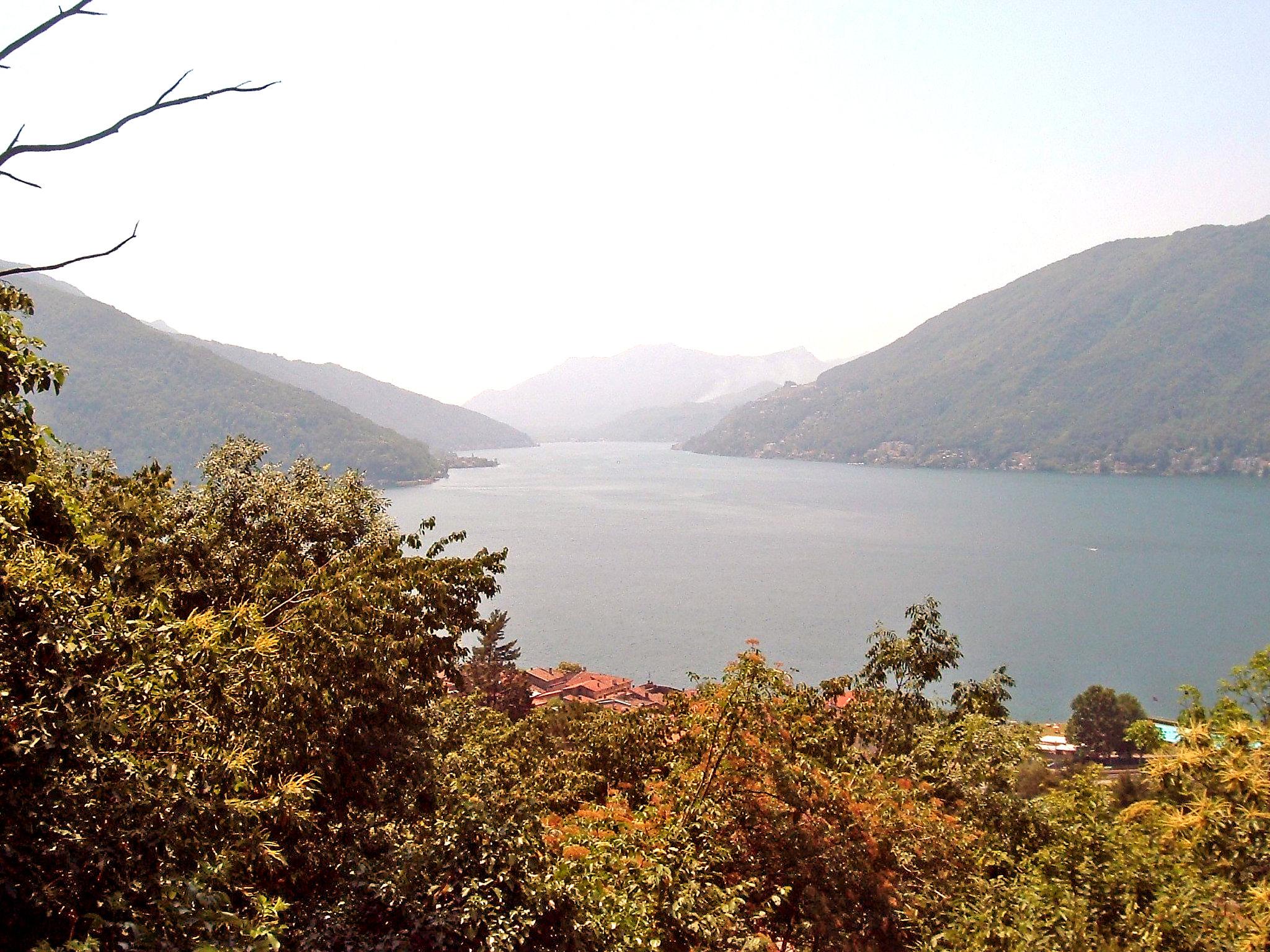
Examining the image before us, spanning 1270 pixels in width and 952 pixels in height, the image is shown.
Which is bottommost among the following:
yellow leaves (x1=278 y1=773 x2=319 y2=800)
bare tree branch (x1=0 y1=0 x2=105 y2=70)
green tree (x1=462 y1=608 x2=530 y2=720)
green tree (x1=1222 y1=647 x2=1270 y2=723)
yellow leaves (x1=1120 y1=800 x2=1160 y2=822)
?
green tree (x1=462 y1=608 x2=530 y2=720)

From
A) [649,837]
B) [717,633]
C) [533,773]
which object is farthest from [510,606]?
[649,837]

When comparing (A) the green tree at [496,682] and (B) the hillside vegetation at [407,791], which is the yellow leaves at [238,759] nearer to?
(B) the hillside vegetation at [407,791]

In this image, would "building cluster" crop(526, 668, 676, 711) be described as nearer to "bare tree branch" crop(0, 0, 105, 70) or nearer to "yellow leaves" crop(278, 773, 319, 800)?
"yellow leaves" crop(278, 773, 319, 800)

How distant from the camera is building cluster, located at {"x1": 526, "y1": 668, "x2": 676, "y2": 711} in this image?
33344mm

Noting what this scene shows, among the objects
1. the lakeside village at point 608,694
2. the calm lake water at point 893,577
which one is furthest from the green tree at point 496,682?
the calm lake water at point 893,577

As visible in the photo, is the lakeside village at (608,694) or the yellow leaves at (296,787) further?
the lakeside village at (608,694)

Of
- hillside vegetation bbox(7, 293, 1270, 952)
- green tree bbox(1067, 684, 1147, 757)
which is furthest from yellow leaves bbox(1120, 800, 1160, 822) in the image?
green tree bbox(1067, 684, 1147, 757)

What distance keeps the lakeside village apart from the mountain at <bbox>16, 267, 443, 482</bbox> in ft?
335

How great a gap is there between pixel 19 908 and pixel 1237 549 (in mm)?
91495

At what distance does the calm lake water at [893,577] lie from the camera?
4500cm

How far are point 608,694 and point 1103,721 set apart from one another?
71.6 feet

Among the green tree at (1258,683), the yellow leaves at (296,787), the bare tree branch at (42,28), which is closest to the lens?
the bare tree branch at (42,28)

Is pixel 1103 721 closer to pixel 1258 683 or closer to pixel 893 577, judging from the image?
pixel 1258 683

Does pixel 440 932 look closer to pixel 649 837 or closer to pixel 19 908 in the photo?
pixel 649 837
